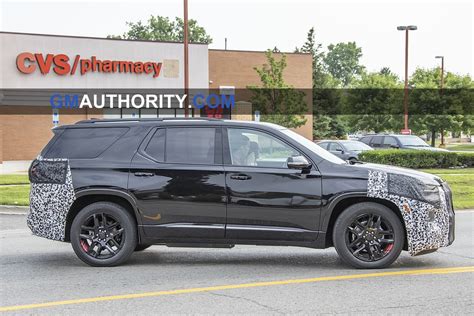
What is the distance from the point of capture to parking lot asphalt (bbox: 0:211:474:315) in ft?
19.0

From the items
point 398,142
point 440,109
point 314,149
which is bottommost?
point 398,142

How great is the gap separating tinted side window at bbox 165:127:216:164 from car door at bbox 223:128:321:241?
292 mm

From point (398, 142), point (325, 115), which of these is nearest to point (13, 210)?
point (398, 142)

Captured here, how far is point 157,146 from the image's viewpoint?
25.8 ft

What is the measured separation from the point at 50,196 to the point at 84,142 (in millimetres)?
772

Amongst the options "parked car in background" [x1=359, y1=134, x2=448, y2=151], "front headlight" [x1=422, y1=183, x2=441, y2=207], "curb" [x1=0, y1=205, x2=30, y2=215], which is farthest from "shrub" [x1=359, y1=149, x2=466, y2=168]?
"front headlight" [x1=422, y1=183, x2=441, y2=207]

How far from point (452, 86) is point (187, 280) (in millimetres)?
53800

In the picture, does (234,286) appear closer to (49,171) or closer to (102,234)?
(102,234)

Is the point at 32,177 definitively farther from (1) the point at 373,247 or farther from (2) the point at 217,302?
(1) the point at 373,247

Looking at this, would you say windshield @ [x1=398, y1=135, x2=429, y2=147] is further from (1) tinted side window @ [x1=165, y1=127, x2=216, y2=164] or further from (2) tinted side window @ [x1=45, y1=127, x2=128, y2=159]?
(2) tinted side window @ [x1=45, y1=127, x2=128, y2=159]

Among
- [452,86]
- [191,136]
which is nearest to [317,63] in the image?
[452,86]

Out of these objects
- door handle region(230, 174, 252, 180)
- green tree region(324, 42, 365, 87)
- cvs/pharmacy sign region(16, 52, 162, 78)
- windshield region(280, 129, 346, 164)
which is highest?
green tree region(324, 42, 365, 87)

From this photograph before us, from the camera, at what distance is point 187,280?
6910mm

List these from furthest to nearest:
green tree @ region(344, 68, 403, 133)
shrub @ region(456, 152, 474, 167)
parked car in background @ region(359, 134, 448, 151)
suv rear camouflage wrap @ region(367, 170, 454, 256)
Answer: green tree @ region(344, 68, 403, 133) → parked car in background @ region(359, 134, 448, 151) → shrub @ region(456, 152, 474, 167) → suv rear camouflage wrap @ region(367, 170, 454, 256)
